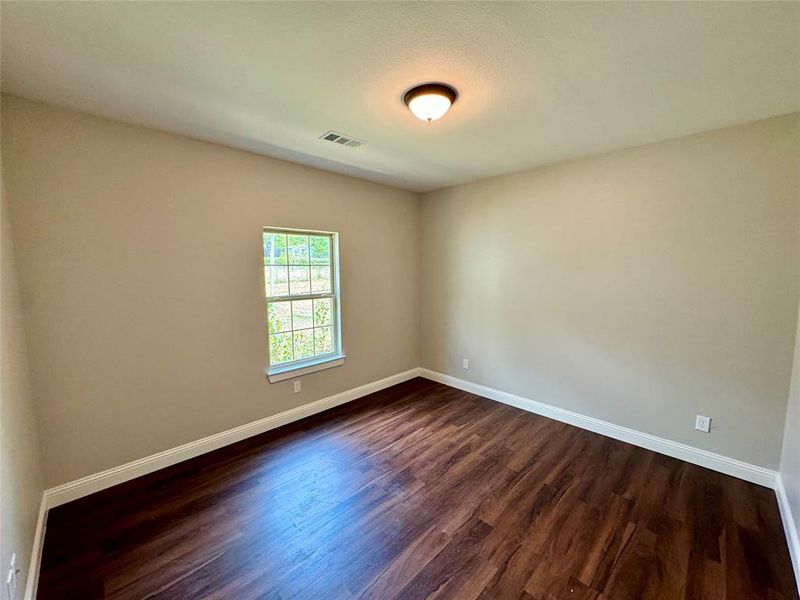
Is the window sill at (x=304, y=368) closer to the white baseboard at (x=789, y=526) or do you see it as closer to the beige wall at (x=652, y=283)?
the beige wall at (x=652, y=283)

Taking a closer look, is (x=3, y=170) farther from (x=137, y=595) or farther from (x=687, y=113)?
(x=687, y=113)

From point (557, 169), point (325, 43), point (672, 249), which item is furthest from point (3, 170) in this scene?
point (672, 249)

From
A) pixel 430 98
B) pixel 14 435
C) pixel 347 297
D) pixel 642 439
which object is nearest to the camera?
pixel 14 435

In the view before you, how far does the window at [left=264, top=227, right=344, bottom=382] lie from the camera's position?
9.90ft

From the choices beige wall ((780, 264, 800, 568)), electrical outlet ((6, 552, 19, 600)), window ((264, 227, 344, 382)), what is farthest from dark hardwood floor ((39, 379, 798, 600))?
A: window ((264, 227, 344, 382))

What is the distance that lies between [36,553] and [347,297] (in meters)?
2.64

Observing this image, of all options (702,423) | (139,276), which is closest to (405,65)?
(139,276)

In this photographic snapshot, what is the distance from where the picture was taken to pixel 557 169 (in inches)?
119

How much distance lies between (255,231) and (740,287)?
12.2ft

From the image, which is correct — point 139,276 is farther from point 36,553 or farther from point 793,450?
point 793,450

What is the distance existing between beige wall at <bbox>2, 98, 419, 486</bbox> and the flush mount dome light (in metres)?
1.61

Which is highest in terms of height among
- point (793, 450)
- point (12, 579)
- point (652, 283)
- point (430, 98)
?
point (430, 98)

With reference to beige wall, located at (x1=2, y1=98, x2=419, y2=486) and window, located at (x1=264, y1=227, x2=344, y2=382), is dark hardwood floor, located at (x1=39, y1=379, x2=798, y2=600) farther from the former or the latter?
window, located at (x1=264, y1=227, x2=344, y2=382)

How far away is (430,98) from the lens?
1.73m
